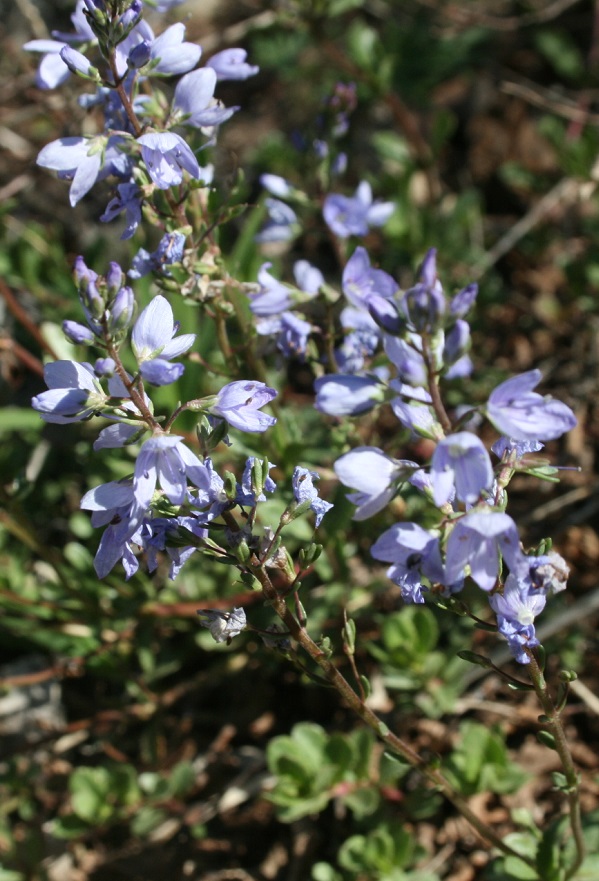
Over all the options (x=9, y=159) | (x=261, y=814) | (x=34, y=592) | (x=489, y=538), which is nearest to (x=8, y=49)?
(x=9, y=159)

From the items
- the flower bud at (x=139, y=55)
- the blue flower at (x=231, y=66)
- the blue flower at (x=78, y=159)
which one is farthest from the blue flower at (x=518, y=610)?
the blue flower at (x=231, y=66)

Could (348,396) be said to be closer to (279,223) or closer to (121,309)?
(121,309)

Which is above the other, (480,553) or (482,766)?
(480,553)

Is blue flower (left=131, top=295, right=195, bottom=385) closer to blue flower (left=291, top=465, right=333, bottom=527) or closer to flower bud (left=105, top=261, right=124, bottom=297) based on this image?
flower bud (left=105, top=261, right=124, bottom=297)

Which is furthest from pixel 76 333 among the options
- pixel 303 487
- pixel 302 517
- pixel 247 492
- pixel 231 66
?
pixel 302 517

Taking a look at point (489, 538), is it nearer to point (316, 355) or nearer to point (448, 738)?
point (316, 355)

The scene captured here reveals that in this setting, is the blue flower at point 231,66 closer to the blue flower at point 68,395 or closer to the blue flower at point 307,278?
the blue flower at point 307,278
